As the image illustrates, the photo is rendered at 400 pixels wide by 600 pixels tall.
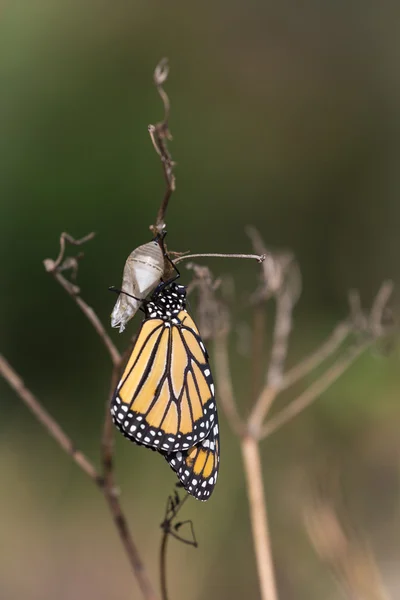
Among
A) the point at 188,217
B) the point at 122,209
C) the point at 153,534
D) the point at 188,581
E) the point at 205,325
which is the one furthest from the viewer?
the point at 188,217

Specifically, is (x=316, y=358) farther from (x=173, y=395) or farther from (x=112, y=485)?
(x=112, y=485)

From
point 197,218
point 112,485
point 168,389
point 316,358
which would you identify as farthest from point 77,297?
point 197,218

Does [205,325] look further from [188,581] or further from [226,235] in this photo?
[226,235]

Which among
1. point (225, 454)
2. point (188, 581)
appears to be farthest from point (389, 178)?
point (188, 581)

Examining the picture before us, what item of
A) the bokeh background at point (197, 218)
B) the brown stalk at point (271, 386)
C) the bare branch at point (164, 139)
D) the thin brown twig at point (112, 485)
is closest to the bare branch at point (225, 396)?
the brown stalk at point (271, 386)

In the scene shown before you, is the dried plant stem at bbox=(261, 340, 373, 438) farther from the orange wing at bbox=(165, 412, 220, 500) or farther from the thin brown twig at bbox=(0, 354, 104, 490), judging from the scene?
the thin brown twig at bbox=(0, 354, 104, 490)

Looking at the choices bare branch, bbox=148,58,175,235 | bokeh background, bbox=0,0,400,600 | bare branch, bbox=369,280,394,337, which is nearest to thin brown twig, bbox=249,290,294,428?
bare branch, bbox=369,280,394,337
